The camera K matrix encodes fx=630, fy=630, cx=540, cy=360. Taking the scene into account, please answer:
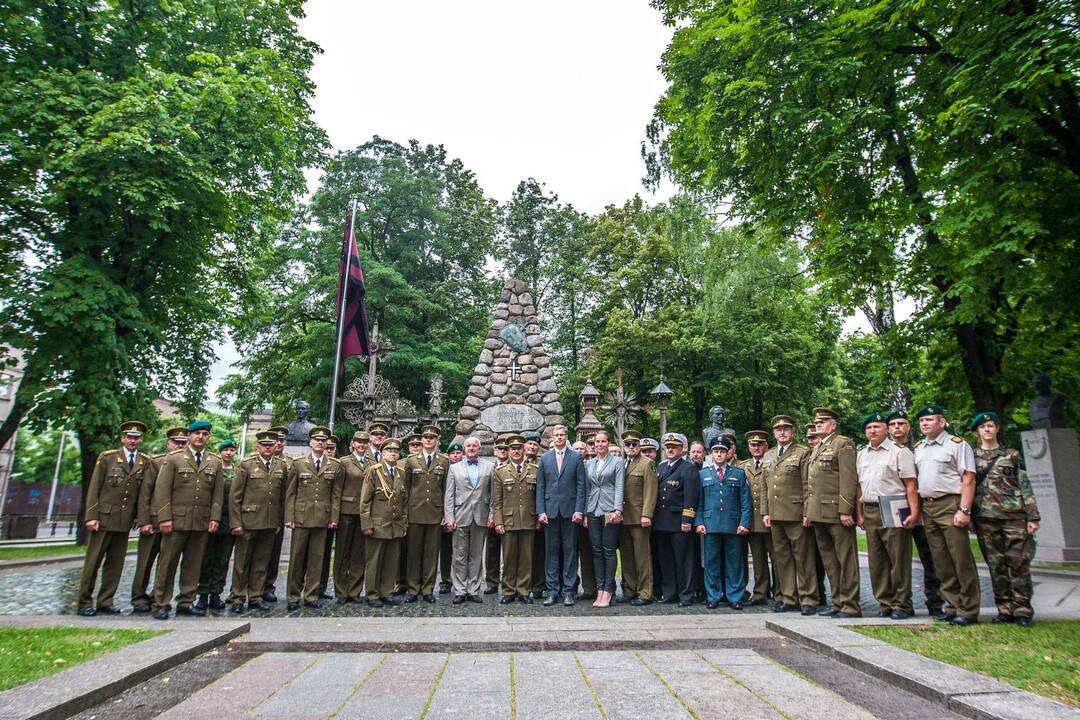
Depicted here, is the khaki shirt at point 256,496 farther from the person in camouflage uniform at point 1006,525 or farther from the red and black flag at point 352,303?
the person in camouflage uniform at point 1006,525

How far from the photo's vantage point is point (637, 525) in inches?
296

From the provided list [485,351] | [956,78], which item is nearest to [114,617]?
[485,351]

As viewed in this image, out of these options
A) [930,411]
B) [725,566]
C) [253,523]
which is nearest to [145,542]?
[253,523]

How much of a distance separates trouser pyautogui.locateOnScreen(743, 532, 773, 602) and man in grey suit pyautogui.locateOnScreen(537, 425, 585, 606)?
6.64 ft

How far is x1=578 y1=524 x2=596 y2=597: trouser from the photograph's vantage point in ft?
25.5

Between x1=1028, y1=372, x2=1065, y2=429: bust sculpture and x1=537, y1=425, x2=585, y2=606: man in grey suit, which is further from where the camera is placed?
x1=1028, y1=372, x2=1065, y2=429: bust sculpture

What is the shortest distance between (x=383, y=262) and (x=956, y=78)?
23.9 metres

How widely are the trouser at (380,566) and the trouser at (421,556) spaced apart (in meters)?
0.16

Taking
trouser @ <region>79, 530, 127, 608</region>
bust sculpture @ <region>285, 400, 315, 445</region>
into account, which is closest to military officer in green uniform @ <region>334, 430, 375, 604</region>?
trouser @ <region>79, 530, 127, 608</region>

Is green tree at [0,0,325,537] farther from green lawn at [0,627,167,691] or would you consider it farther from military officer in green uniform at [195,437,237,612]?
green lawn at [0,627,167,691]

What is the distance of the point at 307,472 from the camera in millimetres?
7312

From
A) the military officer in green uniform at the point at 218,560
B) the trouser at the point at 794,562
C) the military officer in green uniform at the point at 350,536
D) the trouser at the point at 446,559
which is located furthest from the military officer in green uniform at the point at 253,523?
the trouser at the point at 794,562

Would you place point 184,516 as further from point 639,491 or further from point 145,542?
point 639,491

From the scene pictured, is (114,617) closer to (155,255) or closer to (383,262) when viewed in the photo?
(155,255)
